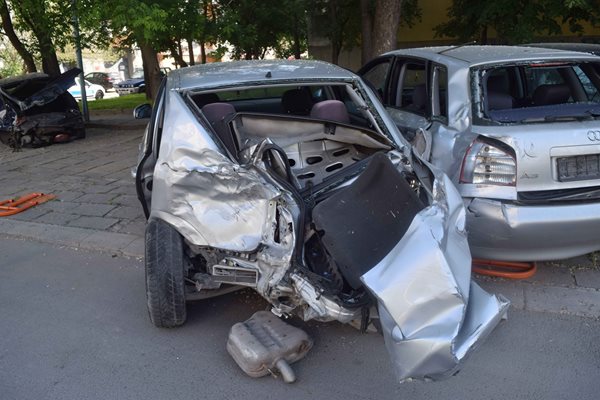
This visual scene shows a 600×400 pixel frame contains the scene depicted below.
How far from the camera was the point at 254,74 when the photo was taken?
13.1 ft

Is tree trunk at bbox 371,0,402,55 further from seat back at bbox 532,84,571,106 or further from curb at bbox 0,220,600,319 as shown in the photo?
curb at bbox 0,220,600,319

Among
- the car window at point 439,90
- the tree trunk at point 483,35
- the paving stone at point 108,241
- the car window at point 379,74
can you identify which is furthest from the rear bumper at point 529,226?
the tree trunk at point 483,35

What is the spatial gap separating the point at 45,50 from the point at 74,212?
8.71 meters

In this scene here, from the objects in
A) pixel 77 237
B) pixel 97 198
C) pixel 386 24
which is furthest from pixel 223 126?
pixel 386 24

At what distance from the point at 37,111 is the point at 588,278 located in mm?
10432

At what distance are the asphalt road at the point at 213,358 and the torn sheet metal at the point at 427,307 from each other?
593mm

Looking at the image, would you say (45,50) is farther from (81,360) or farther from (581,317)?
(581,317)

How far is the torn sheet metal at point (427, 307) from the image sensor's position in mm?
2271

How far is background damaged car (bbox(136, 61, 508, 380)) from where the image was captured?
234cm

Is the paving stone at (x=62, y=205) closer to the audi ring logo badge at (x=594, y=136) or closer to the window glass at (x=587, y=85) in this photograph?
the audi ring logo badge at (x=594, y=136)

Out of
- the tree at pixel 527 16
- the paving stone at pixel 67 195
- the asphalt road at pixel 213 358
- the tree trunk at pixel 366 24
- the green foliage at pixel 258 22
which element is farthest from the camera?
the green foliage at pixel 258 22

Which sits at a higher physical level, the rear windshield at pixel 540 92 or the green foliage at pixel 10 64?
the green foliage at pixel 10 64

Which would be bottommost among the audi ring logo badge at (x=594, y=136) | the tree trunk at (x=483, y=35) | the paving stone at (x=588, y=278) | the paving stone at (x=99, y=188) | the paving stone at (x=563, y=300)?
the paving stone at (x=563, y=300)

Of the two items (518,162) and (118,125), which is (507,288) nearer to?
(518,162)
